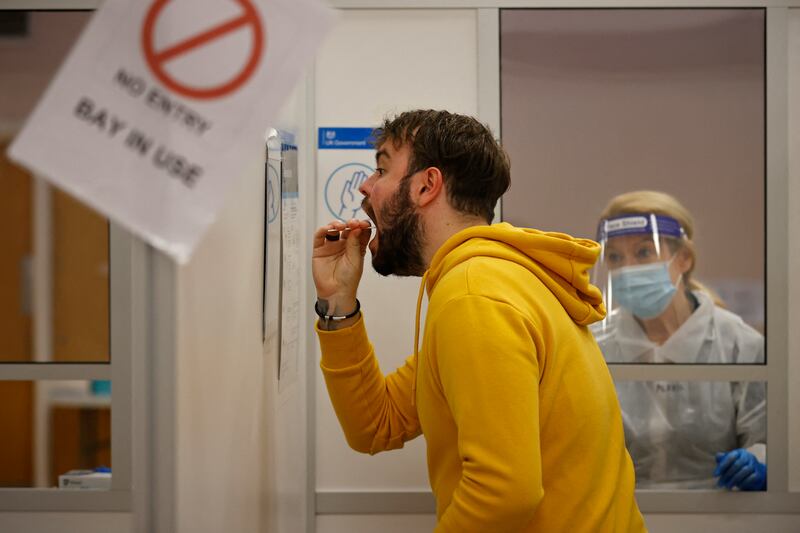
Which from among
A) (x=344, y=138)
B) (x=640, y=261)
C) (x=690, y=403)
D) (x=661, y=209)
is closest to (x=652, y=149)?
(x=661, y=209)

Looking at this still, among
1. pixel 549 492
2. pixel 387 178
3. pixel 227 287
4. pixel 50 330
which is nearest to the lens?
pixel 50 330

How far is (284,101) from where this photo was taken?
0.81 meters

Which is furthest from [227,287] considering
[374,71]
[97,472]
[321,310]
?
[374,71]

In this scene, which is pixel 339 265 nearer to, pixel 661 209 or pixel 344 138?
pixel 344 138

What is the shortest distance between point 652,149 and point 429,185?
94 centimetres

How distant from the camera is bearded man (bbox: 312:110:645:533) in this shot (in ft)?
4.12

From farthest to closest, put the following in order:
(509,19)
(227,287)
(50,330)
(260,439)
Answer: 1. (509,19)
2. (260,439)
3. (227,287)
4. (50,330)

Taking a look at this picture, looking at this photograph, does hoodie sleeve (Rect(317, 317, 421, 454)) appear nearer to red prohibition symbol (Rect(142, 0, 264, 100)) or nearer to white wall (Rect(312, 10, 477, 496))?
white wall (Rect(312, 10, 477, 496))

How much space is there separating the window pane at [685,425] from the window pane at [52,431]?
173cm

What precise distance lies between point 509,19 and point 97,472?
180 cm

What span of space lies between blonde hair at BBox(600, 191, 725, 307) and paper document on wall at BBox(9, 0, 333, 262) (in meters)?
1.63

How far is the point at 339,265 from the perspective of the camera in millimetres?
1776

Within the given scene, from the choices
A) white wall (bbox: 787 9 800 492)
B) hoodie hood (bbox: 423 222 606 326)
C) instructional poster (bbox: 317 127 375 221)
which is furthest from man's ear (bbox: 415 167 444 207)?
white wall (bbox: 787 9 800 492)

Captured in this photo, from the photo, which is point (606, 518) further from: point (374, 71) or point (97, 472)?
point (374, 71)
